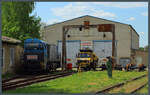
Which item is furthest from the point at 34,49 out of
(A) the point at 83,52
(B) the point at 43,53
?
(A) the point at 83,52

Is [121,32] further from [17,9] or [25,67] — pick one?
[25,67]

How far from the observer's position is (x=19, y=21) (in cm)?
3834

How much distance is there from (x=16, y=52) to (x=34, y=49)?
227 centimetres

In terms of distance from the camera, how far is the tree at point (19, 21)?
120 ft

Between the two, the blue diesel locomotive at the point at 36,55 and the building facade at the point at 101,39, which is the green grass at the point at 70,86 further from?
the building facade at the point at 101,39

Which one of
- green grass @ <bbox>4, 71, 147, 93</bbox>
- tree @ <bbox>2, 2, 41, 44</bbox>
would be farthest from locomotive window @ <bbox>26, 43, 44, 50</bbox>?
tree @ <bbox>2, 2, 41, 44</bbox>

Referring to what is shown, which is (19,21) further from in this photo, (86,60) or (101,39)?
(101,39)

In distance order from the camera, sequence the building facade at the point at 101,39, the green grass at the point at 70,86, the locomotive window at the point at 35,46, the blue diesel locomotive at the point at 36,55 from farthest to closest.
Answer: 1. the building facade at the point at 101,39
2. the locomotive window at the point at 35,46
3. the blue diesel locomotive at the point at 36,55
4. the green grass at the point at 70,86

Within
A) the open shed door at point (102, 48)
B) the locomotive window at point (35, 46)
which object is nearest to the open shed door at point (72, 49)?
the open shed door at point (102, 48)

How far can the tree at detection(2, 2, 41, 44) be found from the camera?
36.6 m

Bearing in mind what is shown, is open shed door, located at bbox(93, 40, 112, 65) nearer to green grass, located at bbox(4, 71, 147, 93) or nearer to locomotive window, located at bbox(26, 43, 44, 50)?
locomotive window, located at bbox(26, 43, 44, 50)

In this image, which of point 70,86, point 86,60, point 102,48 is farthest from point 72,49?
point 70,86

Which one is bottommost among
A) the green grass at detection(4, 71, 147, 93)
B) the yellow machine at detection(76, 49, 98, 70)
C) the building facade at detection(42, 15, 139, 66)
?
the green grass at detection(4, 71, 147, 93)

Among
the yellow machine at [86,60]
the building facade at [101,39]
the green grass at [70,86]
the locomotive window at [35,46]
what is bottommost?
the green grass at [70,86]
